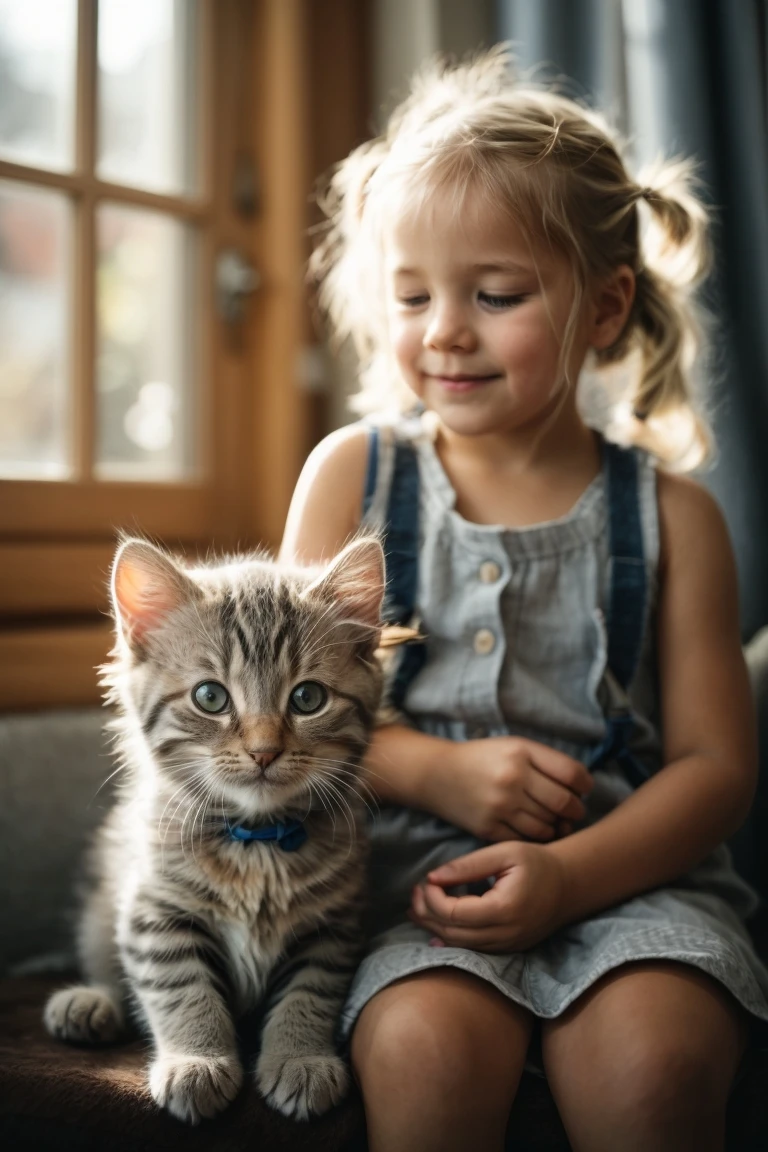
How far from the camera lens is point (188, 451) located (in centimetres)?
183

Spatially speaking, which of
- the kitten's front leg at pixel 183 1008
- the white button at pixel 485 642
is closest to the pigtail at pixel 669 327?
the white button at pixel 485 642

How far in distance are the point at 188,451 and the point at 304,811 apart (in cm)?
98

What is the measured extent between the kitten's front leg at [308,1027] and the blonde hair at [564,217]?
0.67 m

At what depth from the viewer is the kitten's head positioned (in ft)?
2.99

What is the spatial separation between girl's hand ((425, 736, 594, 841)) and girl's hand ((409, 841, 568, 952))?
0.05 m

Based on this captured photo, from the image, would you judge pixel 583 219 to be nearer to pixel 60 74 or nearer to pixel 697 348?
pixel 697 348

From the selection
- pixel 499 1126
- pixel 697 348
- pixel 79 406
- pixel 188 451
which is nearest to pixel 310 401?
pixel 188 451

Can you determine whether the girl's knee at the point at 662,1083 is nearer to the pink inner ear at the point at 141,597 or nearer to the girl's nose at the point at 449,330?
the pink inner ear at the point at 141,597

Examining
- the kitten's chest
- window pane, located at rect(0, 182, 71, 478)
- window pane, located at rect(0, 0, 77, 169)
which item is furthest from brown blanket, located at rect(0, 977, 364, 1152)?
window pane, located at rect(0, 0, 77, 169)

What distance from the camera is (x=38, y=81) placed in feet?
5.15

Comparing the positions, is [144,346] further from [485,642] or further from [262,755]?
[262,755]

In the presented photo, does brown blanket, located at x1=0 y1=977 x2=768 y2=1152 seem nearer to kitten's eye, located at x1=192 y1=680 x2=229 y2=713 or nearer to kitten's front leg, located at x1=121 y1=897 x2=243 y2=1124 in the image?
kitten's front leg, located at x1=121 y1=897 x2=243 y2=1124

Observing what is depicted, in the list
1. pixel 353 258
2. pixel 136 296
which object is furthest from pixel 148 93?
pixel 353 258

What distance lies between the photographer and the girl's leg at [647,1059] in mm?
830
